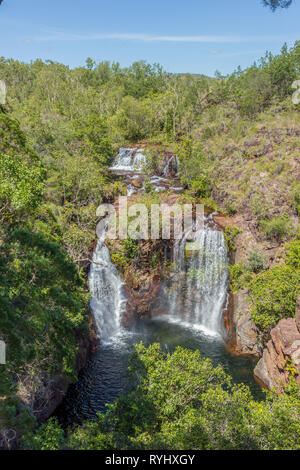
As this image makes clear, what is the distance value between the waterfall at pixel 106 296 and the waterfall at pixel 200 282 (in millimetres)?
4034

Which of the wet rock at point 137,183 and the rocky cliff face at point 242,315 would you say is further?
the wet rock at point 137,183

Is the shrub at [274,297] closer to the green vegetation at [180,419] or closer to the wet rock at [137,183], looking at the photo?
the green vegetation at [180,419]

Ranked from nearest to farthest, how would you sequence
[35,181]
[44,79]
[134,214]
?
[35,181], [134,214], [44,79]

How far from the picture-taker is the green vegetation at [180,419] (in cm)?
900

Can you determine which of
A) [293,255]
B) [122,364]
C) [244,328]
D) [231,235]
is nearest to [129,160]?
[231,235]

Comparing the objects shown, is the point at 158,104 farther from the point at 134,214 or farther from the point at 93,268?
the point at 93,268

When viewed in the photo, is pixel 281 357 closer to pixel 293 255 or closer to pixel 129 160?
pixel 293 255

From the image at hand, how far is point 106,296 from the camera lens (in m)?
22.1

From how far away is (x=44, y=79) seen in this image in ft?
233

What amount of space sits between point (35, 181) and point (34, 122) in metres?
24.7

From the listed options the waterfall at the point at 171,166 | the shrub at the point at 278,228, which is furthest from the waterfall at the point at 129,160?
the shrub at the point at 278,228

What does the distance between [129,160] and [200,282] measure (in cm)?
2181

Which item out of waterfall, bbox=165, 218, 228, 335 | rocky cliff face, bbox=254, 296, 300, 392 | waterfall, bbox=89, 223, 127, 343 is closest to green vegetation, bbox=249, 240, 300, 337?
rocky cliff face, bbox=254, 296, 300, 392

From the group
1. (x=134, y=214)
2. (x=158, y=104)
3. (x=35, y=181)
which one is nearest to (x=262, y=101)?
(x=158, y=104)
